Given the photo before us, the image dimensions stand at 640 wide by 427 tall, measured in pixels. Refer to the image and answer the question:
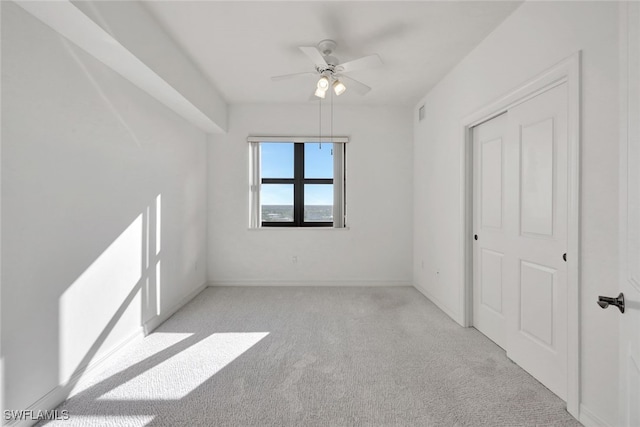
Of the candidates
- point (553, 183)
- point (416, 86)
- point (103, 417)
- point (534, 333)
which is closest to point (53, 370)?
point (103, 417)

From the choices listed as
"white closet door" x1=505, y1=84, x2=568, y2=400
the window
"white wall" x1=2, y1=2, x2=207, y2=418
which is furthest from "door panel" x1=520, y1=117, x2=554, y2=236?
"white wall" x1=2, y1=2, x2=207, y2=418

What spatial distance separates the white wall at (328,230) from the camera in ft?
14.7

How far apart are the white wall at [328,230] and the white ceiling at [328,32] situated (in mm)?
964

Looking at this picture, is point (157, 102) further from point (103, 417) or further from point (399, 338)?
point (399, 338)

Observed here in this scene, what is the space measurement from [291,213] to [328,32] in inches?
113

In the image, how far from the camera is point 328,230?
14.9 feet

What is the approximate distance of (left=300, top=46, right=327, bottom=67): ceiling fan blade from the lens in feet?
8.02

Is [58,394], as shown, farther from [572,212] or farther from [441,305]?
[441,305]

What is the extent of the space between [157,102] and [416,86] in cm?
300

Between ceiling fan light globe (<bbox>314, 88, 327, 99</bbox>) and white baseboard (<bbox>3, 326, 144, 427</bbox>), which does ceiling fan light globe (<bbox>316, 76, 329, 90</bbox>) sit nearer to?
ceiling fan light globe (<bbox>314, 88, 327, 99</bbox>)

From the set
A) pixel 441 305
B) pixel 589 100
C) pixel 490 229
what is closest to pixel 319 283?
pixel 441 305

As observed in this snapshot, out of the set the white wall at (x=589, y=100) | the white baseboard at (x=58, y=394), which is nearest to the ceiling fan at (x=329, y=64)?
the white wall at (x=589, y=100)

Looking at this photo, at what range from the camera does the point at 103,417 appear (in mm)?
1708

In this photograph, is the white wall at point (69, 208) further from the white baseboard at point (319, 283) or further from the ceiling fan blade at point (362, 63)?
the ceiling fan blade at point (362, 63)
